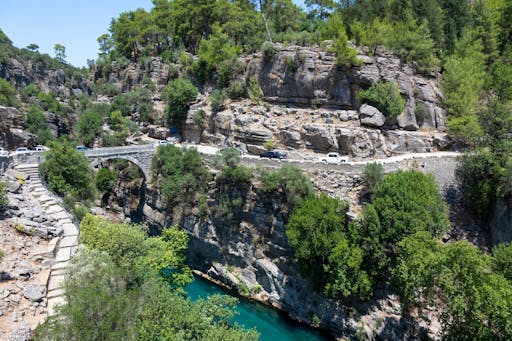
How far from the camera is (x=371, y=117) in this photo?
33.8 meters

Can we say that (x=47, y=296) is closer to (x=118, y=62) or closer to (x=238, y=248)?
(x=238, y=248)

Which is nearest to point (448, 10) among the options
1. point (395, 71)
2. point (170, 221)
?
point (395, 71)

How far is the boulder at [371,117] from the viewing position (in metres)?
33.6

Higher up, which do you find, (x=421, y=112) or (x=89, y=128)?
(x=421, y=112)

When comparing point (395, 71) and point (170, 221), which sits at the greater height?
point (395, 71)

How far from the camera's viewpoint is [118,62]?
201 ft

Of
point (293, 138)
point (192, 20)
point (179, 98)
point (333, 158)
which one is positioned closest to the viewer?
point (333, 158)

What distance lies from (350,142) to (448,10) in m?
26.5

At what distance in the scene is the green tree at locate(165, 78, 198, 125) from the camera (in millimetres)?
42031

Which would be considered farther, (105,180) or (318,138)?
(105,180)

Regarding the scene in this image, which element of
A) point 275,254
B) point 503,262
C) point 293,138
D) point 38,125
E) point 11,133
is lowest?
point 275,254

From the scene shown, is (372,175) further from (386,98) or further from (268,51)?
(268,51)

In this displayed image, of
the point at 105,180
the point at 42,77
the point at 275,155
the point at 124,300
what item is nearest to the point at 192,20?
the point at 105,180

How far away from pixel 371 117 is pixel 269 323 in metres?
21.6
